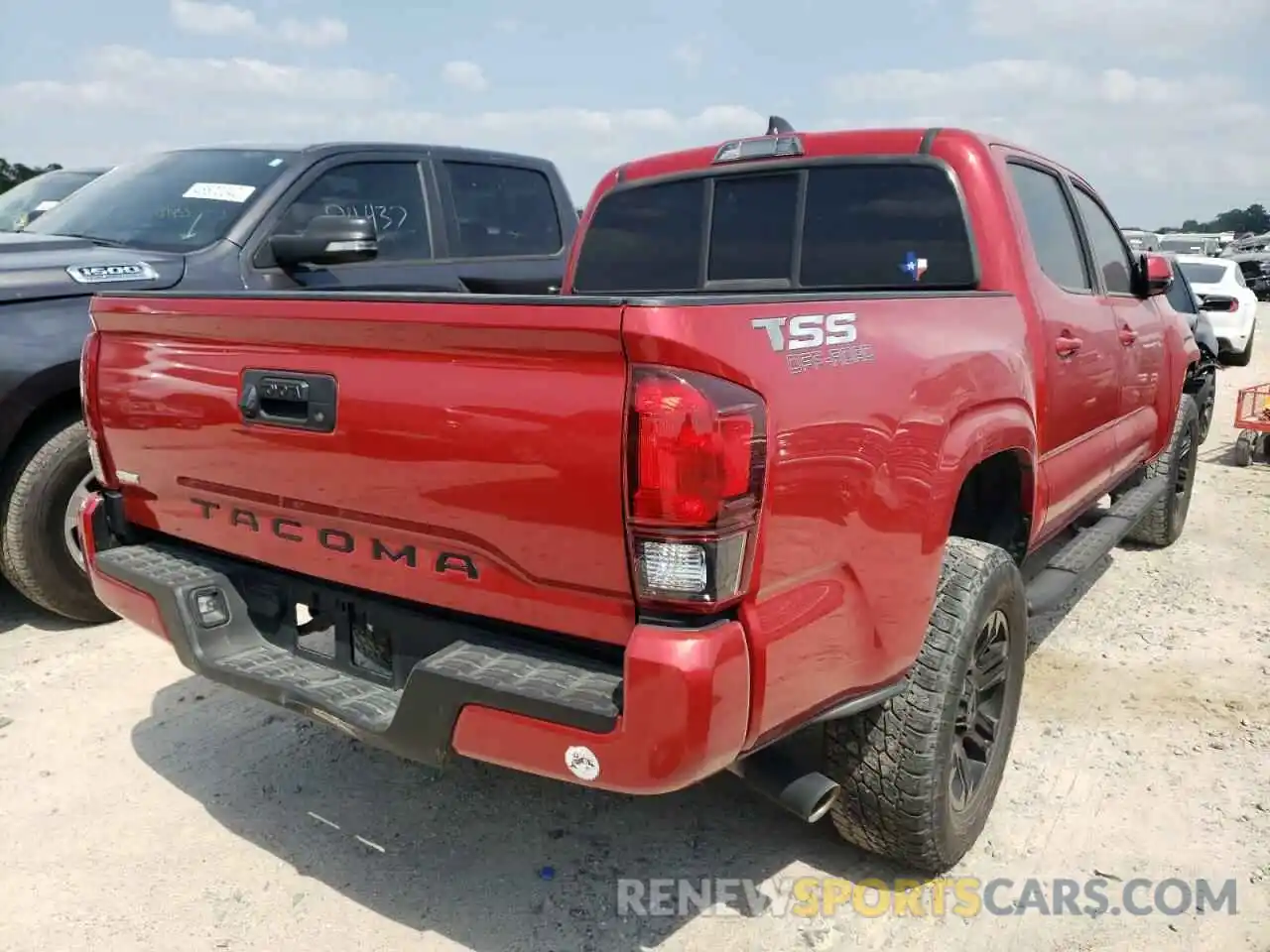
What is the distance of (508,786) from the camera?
3338 mm

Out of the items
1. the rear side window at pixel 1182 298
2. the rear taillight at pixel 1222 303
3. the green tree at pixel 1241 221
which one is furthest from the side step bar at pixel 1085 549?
the green tree at pixel 1241 221

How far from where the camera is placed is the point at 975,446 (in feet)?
9.01

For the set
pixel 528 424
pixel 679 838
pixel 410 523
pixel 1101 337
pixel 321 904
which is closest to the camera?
pixel 528 424

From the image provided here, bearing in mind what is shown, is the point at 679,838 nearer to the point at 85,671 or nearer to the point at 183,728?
the point at 183,728

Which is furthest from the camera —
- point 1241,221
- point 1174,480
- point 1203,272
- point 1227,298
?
point 1241,221

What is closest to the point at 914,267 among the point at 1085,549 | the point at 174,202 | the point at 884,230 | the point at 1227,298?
the point at 884,230

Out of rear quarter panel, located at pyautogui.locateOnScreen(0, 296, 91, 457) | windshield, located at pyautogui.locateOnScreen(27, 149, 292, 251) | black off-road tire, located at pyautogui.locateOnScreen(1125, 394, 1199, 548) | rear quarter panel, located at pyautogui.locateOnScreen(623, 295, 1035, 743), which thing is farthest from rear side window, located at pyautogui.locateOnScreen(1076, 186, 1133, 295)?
rear quarter panel, located at pyautogui.locateOnScreen(0, 296, 91, 457)

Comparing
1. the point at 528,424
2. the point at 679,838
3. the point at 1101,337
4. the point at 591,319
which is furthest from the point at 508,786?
the point at 1101,337

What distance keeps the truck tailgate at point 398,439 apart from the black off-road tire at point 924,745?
891 millimetres

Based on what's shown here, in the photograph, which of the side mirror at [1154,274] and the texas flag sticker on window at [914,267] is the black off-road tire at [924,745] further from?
the side mirror at [1154,274]

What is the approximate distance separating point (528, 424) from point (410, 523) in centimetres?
43

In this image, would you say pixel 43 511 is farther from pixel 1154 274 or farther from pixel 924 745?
pixel 1154 274

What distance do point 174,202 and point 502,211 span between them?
5.82 feet

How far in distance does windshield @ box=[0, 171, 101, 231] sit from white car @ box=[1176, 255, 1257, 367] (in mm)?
13280
